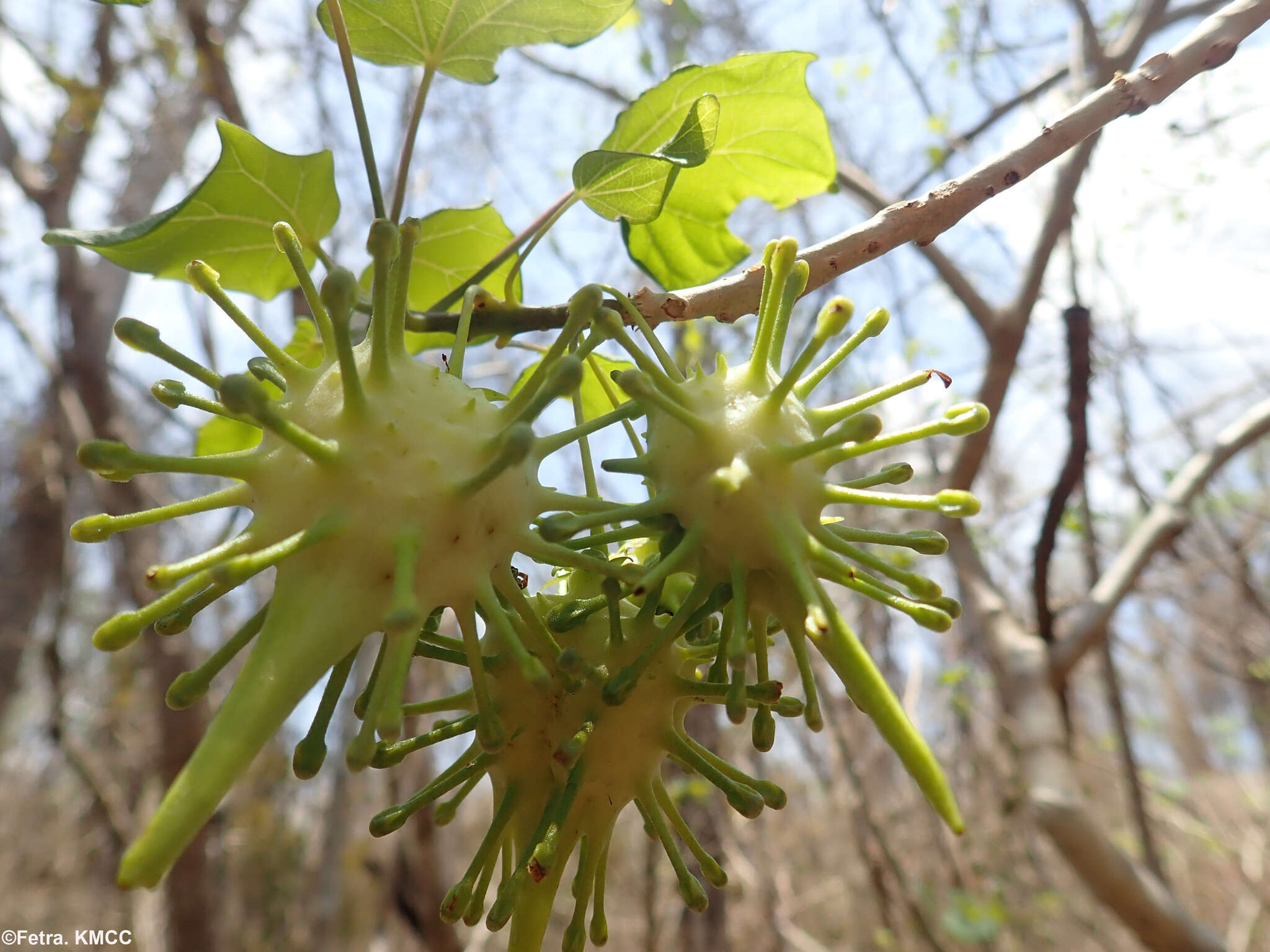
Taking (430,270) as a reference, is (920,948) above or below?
below

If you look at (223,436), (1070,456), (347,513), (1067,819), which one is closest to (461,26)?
(223,436)

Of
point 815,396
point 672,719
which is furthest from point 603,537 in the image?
point 815,396

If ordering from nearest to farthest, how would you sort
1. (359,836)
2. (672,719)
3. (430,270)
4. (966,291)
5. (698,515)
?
(698,515), (672,719), (430,270), (966,291), (359,836)

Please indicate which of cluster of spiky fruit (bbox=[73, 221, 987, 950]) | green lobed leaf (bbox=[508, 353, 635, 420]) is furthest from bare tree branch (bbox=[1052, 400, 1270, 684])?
cluster of spiky fruit (bbox=[73, 221, 987, 950])

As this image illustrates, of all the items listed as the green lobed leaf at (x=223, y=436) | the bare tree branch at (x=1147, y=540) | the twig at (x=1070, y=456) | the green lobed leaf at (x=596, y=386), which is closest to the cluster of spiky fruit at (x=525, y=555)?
the green lobed leaf at (x=596, y=386)

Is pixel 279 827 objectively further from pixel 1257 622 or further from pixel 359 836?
pixel 1257 622

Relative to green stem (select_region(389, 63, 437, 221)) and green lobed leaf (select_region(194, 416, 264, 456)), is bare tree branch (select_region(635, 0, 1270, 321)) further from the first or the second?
green lobed leaf (select_region(194, 416, 264, 456))

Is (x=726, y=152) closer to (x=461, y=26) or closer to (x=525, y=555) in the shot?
(x=461, y=26)

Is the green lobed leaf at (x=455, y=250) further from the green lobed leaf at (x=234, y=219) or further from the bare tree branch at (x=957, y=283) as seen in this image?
the bare tree branch at (x=957, y=283)
